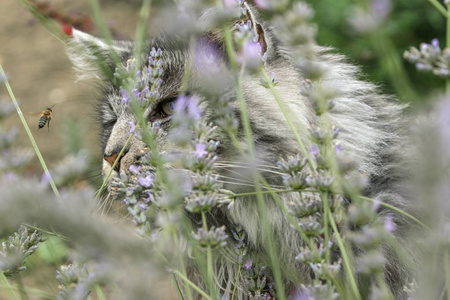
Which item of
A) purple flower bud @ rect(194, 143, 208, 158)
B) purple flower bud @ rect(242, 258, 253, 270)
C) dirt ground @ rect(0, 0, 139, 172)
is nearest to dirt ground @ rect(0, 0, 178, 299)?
dirt ground @ rect(0, 0, 139, 172)

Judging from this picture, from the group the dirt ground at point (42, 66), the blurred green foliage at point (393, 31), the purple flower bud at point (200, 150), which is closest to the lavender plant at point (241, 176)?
the purple flower bud at point (200, 150)

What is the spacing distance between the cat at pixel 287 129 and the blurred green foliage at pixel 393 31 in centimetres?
82

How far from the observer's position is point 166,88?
221cm

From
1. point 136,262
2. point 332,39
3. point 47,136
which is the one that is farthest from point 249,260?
point 47,136

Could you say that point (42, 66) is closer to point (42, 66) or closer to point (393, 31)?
point (42, 66)

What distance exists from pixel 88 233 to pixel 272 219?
161cm

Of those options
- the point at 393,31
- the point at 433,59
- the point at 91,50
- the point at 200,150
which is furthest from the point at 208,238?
the point at 393,31

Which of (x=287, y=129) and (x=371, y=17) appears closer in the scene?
(x=371, y=17)

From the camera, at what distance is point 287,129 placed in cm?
210


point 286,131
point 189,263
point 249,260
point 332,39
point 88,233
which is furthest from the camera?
point 332,39

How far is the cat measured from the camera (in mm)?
2035

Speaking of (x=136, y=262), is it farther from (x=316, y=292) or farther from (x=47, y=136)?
(x=47, y=136)

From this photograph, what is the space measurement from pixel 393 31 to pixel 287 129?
1245 millimetres

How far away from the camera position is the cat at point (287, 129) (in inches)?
80.1
